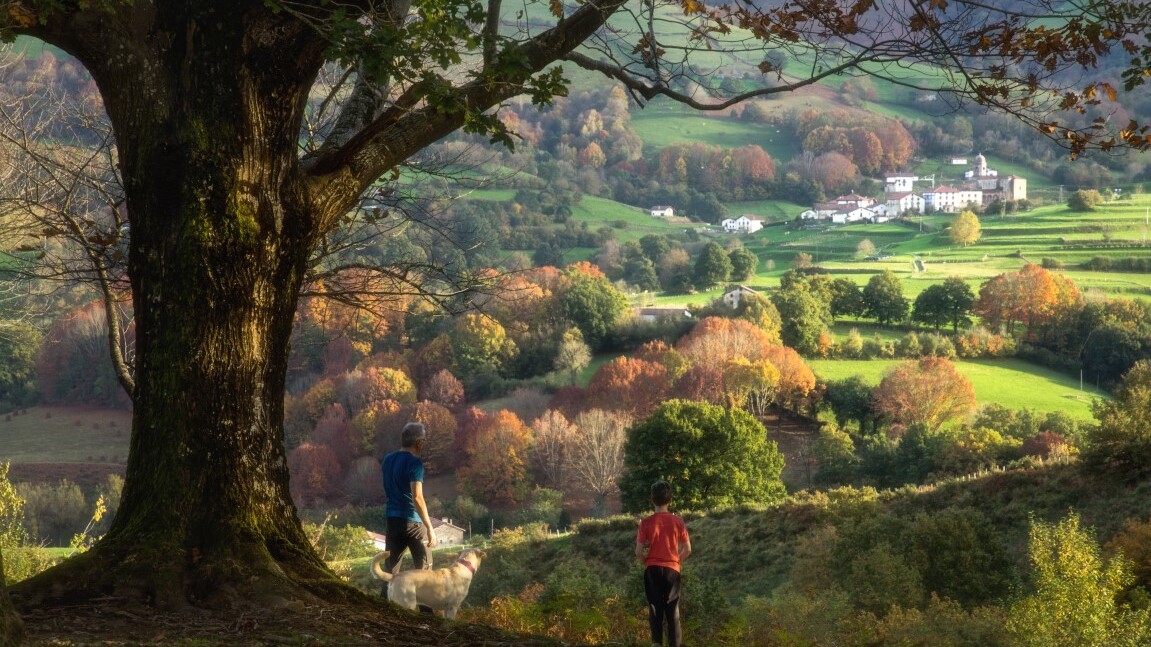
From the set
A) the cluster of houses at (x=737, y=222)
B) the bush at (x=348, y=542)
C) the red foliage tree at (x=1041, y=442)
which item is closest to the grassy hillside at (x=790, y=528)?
the bush at (x=348, y=542)

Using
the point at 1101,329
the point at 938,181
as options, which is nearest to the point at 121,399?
the point at 1101,329

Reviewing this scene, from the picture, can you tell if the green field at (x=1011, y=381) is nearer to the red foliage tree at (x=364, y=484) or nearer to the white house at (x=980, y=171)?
the red foliage tree at (x=364, y=484)

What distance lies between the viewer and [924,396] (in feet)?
176

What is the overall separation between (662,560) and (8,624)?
3253mm

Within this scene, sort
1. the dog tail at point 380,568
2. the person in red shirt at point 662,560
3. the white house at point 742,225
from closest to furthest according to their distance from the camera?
1. the person in red shirt at point 662,560
2. the dog tail at point 380,568
3. the white house at point 742,225

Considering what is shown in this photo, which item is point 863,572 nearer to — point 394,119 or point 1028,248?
point 394,119

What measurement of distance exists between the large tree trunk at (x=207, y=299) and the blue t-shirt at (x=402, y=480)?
1.14 m

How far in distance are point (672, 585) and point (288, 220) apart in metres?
2.83

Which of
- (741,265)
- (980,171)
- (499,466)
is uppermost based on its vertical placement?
(980,171)

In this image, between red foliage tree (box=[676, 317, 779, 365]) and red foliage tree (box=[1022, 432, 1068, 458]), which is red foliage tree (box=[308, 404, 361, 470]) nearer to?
red foliage tree (box=[676, 317, 779, 365])

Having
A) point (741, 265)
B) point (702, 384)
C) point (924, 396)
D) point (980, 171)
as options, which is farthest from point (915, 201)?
point (924, 396)

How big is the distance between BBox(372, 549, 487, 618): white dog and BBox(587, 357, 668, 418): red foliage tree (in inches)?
2213

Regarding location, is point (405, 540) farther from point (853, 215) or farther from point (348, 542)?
point (853, 215)

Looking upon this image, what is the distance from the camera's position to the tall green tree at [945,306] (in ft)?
233
